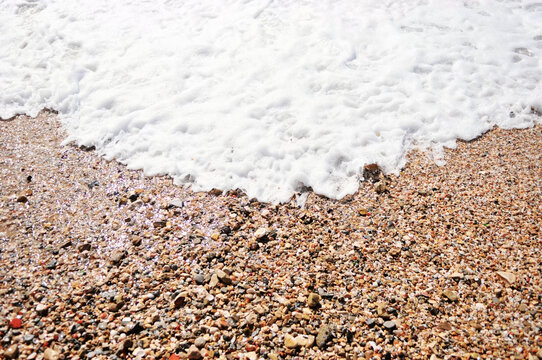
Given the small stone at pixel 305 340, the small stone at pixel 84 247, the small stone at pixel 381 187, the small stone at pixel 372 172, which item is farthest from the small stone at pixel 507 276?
the small stone at pixel 84 247

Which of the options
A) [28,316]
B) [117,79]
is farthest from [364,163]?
[117,79]

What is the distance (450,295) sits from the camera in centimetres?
286

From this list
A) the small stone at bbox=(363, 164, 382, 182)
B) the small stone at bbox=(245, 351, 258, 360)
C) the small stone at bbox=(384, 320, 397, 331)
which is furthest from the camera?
the small stone at bbox=(363, 164, 382, 182)

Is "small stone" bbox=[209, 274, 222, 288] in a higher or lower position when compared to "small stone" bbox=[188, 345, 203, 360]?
higher

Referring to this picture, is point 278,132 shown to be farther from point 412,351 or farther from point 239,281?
point 412,351

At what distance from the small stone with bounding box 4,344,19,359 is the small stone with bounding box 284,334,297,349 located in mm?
2100

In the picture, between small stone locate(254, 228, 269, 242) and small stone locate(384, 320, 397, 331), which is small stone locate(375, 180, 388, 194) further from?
small stone locate(384, 320, 397, 331)

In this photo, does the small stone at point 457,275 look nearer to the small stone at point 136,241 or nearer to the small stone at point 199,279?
the small stone at point 199,279

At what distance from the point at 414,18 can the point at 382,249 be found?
520 centimetres

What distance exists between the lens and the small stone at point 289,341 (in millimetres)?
2604

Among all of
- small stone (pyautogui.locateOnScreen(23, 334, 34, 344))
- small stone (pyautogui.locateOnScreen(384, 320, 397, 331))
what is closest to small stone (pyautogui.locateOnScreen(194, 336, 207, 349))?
small stone (pyautogui.locateOnScreen(23, 334, 34, 344))

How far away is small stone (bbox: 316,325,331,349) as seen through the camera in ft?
8.54

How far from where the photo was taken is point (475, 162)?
4.16m

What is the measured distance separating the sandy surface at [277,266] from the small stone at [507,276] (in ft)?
0.05
